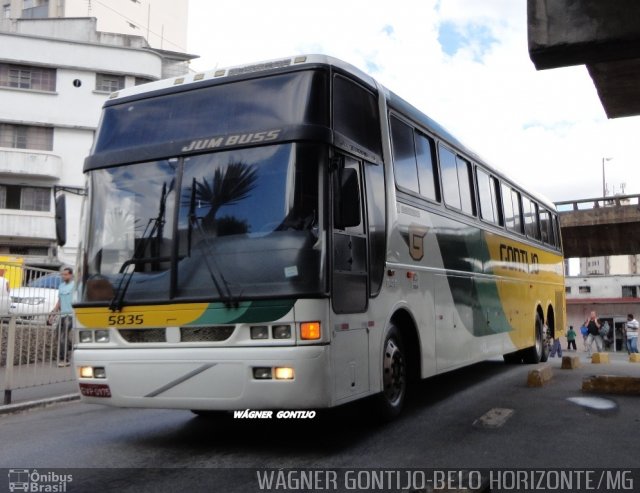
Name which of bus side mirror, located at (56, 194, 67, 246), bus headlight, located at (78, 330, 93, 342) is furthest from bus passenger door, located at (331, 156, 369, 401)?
bus side mirror, located at (56, 194, 67, 246)

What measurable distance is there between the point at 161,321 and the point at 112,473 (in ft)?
4.20

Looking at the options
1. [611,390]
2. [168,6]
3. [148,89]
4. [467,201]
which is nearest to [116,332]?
[148,89]

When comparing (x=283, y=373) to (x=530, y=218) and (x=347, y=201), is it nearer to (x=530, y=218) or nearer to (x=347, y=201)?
(x=347, y=201)

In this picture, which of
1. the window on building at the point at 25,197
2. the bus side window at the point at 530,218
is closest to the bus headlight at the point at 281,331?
the bus side window at the point at 530,218

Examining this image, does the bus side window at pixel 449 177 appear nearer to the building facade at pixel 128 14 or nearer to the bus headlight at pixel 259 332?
the bus headlight at pixel 259 332

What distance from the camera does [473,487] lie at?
3891 mm

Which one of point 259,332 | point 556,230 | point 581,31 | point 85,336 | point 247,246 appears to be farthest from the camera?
point 556,230

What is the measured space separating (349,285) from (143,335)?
1.87m

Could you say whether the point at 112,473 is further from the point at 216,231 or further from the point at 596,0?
the point at 596,0

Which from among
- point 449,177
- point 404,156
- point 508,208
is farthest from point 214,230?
point 508,208

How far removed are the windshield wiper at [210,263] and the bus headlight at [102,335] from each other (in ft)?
3.75

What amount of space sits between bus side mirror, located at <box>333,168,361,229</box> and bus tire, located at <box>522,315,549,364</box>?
9.28 metres

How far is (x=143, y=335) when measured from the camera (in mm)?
5883

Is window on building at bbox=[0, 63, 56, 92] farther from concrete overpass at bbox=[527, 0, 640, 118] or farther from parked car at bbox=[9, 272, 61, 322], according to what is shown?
concrete overpass at bbox=[527, 0, 640, 118]
